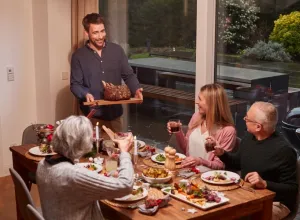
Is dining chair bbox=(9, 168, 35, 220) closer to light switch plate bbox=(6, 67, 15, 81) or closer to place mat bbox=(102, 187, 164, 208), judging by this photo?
place mat bbox=(102, 187, 164, 208)

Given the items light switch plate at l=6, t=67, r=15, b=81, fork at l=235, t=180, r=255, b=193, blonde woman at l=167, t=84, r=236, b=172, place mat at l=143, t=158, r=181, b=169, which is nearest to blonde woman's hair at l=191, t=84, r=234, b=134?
blonde woman at l=167, t=84, r=236, b=172

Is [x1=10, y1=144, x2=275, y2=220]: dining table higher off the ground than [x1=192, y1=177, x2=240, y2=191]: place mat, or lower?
lower

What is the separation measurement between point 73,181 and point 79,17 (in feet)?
9.08

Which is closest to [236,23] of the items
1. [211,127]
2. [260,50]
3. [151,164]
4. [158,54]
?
[260,50]

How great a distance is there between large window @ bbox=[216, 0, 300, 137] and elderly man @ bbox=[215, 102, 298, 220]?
81cm

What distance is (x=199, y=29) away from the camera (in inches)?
154

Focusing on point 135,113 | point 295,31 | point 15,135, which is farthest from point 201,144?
point 15,135

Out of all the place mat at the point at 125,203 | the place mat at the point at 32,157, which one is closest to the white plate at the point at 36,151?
the place mat at the point at 32,157

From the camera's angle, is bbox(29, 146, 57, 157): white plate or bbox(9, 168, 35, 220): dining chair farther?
bbox(29, 146, 57, 157): white plate

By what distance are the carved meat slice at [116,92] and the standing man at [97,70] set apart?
0.59 feet

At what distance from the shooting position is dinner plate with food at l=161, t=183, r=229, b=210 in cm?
226

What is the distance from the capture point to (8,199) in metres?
4.14

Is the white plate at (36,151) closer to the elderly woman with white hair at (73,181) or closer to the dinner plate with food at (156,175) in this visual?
the dinner plate with food at (156,175)

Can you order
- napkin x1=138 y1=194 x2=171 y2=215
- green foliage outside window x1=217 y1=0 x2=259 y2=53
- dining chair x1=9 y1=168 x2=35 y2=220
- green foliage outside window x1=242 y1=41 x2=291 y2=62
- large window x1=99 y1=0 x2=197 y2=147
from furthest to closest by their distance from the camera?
large window x1=99 y1=0 x2=197 y2=147 < green foliage outside window x1=217 y1=0 x2=259 y2=53 < green foliage outside window x1=242 y1=41 x2=291 y2=62 < dining chair x1=9 y1=168 x2=35 y2=220 < napkin x1=138 y1=194 x2=171 y2=215
